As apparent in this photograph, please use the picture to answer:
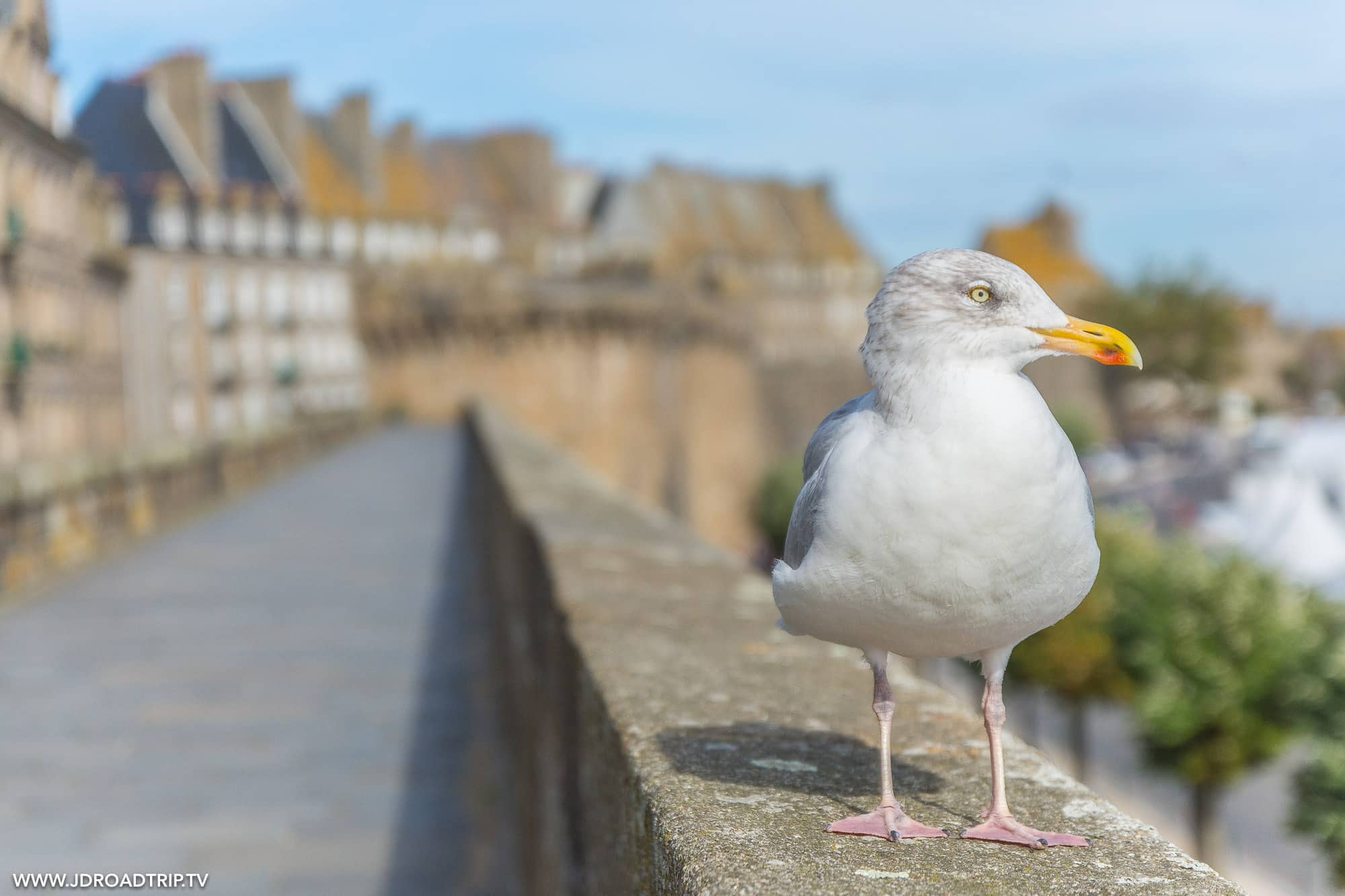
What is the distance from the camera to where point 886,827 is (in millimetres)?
1779

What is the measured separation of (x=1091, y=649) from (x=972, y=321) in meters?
21.1

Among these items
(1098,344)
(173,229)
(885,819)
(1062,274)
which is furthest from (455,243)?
(1098,344)

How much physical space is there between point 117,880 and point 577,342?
4135 cm

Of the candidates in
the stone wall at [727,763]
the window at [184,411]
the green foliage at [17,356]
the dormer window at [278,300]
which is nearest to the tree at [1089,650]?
the green foliage at [17,356]

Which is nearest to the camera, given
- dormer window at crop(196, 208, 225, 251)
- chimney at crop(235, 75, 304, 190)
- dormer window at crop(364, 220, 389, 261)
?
chimney at crop(235, 75, 304, 190)

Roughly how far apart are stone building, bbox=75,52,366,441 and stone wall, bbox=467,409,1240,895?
7.11ft

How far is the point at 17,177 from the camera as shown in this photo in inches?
259

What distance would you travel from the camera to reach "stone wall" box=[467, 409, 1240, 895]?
168 cm

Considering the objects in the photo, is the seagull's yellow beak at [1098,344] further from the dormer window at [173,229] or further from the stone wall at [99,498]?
the dormer window at [173,229]

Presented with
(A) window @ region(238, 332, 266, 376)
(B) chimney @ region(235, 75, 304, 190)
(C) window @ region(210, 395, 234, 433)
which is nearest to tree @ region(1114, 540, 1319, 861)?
(B) chimney @ region(235, 75, 304, 190)

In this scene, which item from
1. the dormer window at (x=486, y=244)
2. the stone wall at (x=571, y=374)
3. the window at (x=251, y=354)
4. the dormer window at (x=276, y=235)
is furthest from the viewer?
the dormer window at (x=486, y=244)

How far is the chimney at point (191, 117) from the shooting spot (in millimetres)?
7942

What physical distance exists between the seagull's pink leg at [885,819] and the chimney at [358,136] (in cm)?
5355

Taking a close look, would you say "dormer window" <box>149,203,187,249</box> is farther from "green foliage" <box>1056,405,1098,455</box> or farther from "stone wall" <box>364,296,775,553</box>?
"green foliage" <box>1056,405,1098,455</box>
